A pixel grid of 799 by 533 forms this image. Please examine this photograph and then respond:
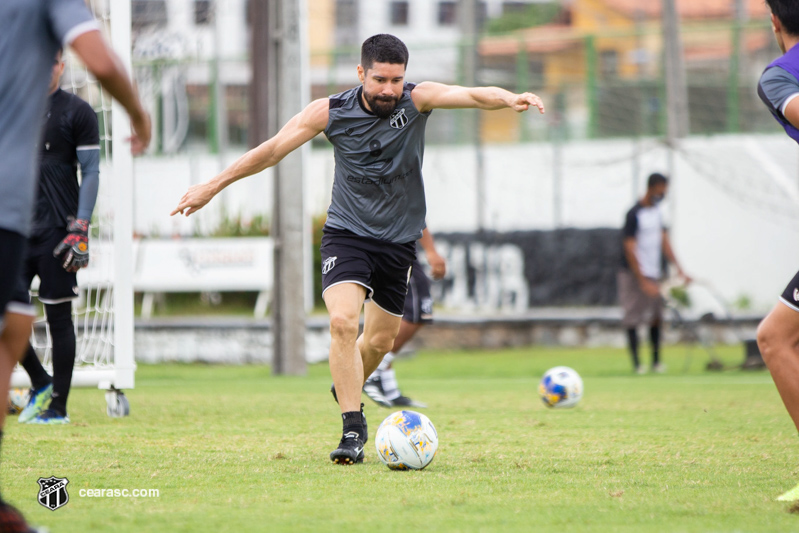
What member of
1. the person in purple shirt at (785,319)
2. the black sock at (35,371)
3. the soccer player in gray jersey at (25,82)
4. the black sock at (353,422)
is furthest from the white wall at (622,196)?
the soccer player in gray jersey at (25,82)

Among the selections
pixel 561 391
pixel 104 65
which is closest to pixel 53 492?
pixel 104 65

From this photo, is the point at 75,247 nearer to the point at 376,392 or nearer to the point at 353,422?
the point at 353,422

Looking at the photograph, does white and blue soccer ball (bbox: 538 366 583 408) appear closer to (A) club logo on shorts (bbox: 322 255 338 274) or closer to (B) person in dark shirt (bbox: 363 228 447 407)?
(B) person in dark shirt (bbox: 363 228 447 407)

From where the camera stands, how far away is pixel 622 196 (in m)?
19.8

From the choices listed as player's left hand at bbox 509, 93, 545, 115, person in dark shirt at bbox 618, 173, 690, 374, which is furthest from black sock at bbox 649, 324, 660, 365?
player's left hand at bbox 509, 93, 545, 115

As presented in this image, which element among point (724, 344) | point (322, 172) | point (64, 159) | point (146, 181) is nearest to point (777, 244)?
point (724, 344)

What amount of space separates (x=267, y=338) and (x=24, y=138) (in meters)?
13.3

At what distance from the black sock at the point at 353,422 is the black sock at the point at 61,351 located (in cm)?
269

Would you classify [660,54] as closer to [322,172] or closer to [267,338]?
[322,172]

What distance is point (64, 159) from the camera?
7.12 meters

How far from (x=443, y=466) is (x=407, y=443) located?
12.1 inches

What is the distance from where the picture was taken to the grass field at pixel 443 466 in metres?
3.84

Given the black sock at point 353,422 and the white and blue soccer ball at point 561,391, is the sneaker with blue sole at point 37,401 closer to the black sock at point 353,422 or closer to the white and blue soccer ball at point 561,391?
the black sock at point 353,422

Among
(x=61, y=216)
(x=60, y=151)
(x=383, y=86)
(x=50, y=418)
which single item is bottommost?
(x=50, y=418)
